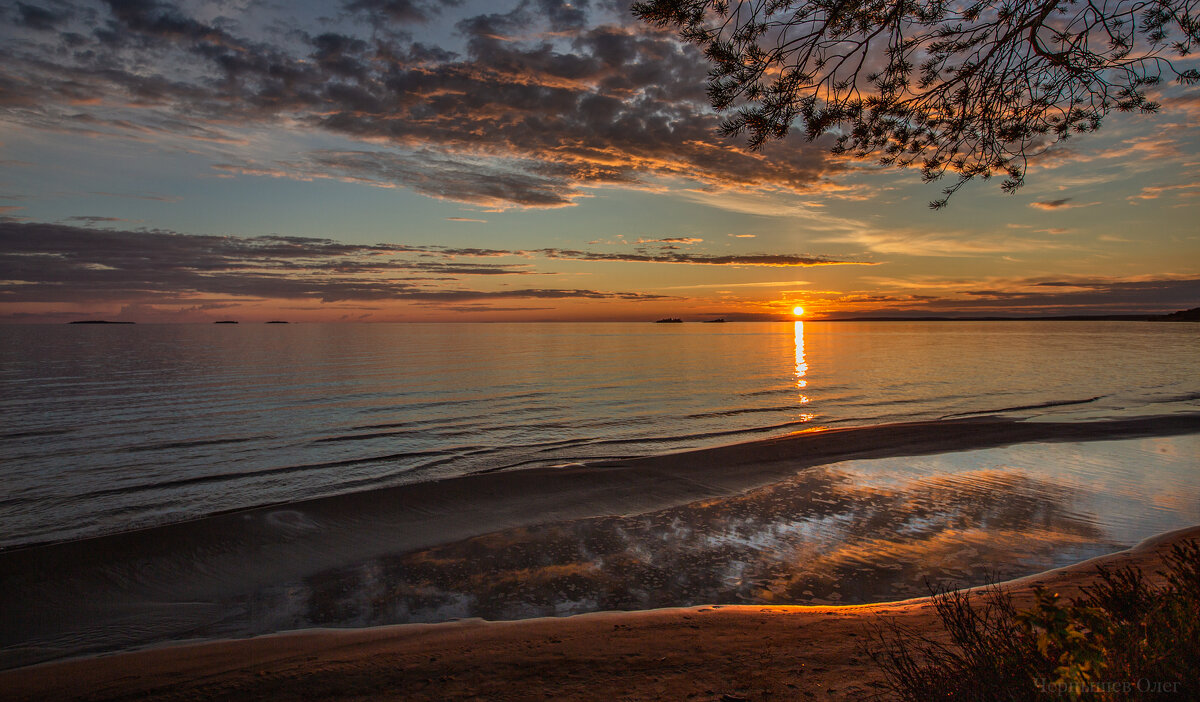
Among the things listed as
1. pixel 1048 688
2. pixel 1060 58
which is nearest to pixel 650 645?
pixel 1048 688

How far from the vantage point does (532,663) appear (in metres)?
5.22

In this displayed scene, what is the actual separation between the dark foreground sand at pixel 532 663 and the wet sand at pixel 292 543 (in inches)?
28.2

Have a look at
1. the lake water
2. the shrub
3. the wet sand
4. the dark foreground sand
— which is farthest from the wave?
the shrub

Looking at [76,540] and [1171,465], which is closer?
[76,540]

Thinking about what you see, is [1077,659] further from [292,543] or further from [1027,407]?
[1027,407]

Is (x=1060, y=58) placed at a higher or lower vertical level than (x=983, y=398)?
higher

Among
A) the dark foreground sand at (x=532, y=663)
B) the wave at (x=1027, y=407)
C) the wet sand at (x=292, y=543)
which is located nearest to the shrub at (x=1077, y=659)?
the dark foreground sand at (x=532, y=663)

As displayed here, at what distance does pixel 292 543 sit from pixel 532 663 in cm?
611

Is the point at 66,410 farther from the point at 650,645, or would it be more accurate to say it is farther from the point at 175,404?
the point at 650,645

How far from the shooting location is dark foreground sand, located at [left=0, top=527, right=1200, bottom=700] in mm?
4750

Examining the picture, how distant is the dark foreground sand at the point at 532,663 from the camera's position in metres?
4.75

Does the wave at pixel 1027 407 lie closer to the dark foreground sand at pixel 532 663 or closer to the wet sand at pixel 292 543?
the wet sand at pixel 292 543

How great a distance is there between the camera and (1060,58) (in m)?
6.65

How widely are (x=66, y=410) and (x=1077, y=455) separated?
35073 millimetres
